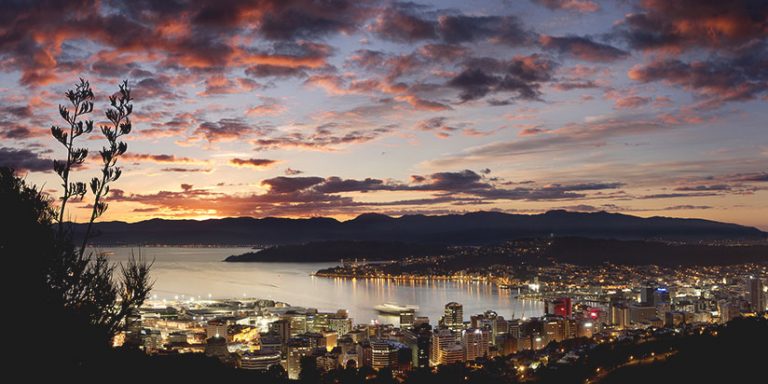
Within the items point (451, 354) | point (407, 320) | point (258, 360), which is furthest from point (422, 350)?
point (407, 320)

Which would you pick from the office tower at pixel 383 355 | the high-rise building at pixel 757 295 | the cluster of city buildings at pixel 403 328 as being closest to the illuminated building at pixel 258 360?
the cluster of city buildings at pixel 403 328

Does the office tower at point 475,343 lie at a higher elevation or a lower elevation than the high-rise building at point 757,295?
lower

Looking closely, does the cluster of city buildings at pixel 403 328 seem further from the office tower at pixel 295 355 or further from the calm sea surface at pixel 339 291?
the calm sea surface at pixel 339 291

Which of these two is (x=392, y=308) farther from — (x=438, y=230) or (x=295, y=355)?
(x=438, y=230)

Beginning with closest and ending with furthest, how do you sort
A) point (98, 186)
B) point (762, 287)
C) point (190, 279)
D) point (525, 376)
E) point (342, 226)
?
1. point (98, 186)
2. point (525, 376)
3. point (762, 287)
4. point (190, 279)
5. point (342, 226)

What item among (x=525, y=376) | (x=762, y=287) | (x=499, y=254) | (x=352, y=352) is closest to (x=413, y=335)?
(x=352, y=352)

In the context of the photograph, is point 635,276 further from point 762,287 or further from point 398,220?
point 398,220
